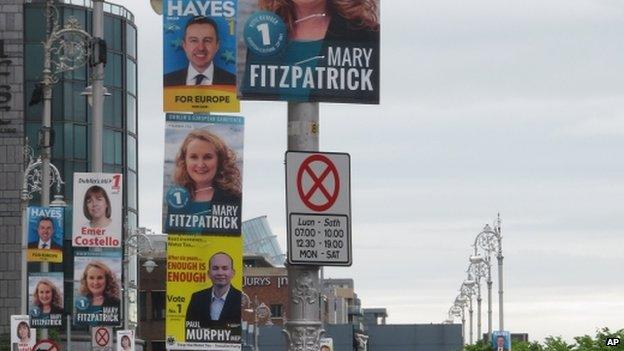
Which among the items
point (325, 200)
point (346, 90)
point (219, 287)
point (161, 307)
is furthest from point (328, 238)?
point (161, 307)

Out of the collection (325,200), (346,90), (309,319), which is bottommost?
(309,319)

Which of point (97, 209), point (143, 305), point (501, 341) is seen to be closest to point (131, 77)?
point (143, 305)

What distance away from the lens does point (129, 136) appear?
101 m

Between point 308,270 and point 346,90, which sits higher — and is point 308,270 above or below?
below

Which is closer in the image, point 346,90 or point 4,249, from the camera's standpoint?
point 346,90

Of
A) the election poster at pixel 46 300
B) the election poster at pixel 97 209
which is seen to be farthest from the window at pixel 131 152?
the election poster at pixel 97 209

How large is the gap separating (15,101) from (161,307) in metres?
40.9

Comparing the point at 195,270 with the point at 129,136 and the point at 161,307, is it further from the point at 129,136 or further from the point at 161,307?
the point at 161,307

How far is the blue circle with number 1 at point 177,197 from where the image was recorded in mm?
31375

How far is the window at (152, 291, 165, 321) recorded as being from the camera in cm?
13375

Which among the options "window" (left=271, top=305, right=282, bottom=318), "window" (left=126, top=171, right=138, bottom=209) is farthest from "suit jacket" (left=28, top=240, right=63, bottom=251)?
"window" (left=271, top=305, right=282, bottom=318)

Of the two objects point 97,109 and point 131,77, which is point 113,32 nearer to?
point 131,77

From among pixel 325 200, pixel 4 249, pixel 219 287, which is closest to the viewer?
pixel 325 200

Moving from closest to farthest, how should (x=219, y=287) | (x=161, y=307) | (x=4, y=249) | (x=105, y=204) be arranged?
(x=219, y=287) < (x=105, y=204) < (x=4, y=249) < (x=161, y=307)
